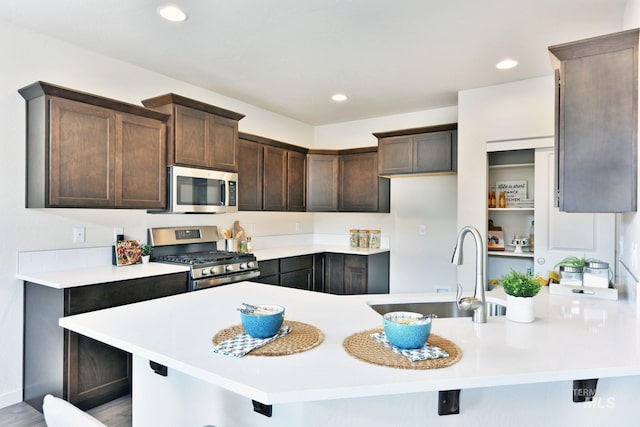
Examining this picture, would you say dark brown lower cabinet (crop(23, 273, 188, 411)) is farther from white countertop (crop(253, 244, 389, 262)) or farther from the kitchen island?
white countertop (crop(253, 244, 389, 262))

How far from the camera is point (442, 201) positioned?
15.4ft

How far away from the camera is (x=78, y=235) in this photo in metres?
3.01

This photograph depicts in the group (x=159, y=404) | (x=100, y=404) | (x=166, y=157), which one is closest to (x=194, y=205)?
(x=166, y=157)

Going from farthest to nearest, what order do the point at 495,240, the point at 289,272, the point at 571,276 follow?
the point at 289,272, the point at 495,240, the point at 571,276

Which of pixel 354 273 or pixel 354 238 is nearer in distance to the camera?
pixel 354 273

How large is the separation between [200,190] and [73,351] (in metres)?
1.58

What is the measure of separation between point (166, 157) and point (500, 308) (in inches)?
108

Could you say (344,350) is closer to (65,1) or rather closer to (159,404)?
(159,404)

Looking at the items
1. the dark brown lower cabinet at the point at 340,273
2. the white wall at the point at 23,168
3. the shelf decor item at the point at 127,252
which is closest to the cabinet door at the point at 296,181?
the dark brown lower cabinet at the point at 340,273

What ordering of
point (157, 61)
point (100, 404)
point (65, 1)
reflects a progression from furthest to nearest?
point (157, 61) → point (100, 404) → point (65, 1)

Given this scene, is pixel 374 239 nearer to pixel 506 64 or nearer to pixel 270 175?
pixel 270 175

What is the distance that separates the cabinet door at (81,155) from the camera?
8.50 feet

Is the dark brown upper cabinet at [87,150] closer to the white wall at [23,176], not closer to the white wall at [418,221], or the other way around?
the white wall at [23,176]

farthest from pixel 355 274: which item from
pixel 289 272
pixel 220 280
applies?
pixel 220 280
